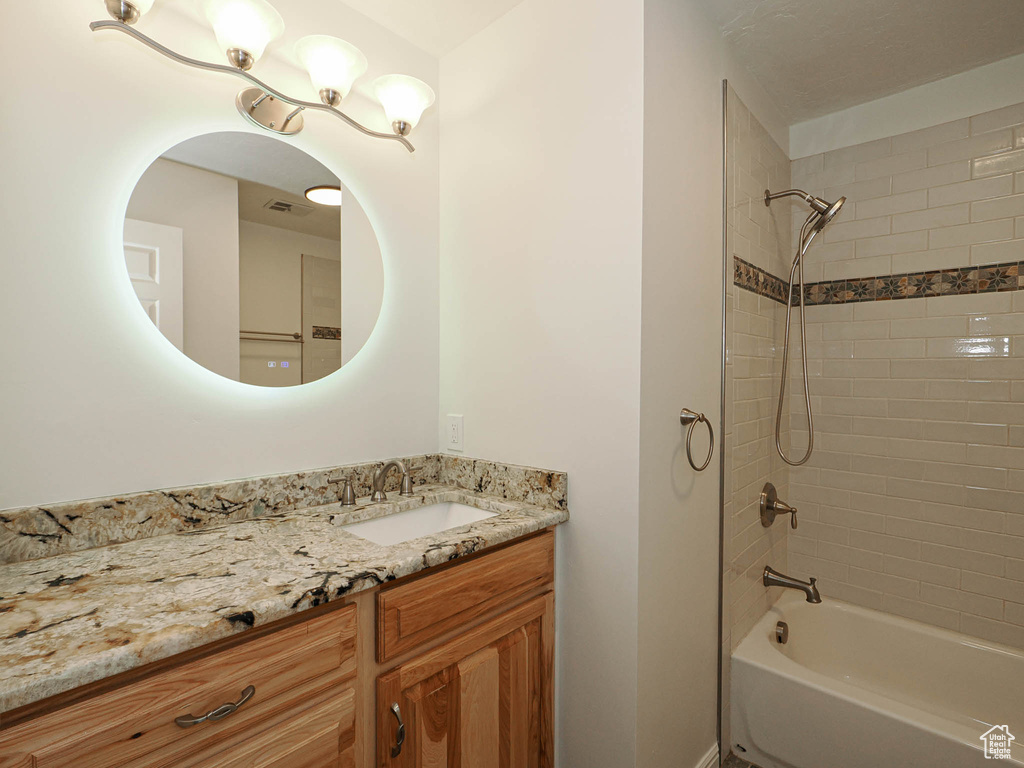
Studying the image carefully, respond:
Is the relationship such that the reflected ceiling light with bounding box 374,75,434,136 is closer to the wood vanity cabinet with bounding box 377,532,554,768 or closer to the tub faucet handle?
the wood vanity cabinet with bounding box 377,532,554,768

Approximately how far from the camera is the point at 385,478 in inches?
63.3

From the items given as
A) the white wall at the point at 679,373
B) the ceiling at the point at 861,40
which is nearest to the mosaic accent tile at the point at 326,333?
the white wall at the point at 679,373

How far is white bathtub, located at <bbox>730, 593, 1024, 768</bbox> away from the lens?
4.68 feet

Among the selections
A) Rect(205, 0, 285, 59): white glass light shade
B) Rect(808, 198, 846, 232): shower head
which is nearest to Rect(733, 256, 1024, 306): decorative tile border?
Rect(808, 198, 846, 232): shower head

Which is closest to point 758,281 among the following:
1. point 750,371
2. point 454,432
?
point 750,371

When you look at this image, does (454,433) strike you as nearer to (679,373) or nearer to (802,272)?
(679,373)

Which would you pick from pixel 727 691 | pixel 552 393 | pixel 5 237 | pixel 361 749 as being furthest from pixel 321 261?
pixel 727 691

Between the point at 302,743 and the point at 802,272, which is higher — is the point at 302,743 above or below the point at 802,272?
below

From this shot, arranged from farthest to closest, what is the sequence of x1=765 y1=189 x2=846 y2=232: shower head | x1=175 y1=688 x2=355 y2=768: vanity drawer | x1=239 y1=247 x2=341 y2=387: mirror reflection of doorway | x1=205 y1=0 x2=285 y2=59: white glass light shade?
x1=765 y1=189 x2=846 y2=232: shower head → x1=239 y1=247 x2=341 y2=387: mirror reflection of doorway → x1=205 y1=0 x2=285 y2=59: white glass light shade → x1=175 y1=688 x2=355 y2=768: vanity drawer

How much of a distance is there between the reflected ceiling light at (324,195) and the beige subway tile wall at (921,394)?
1.92 meters

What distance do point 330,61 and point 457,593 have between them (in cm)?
144

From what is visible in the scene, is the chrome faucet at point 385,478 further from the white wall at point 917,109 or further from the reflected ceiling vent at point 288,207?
the white wall at point 917,109

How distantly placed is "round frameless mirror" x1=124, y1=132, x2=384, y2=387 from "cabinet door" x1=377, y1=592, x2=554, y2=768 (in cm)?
88
